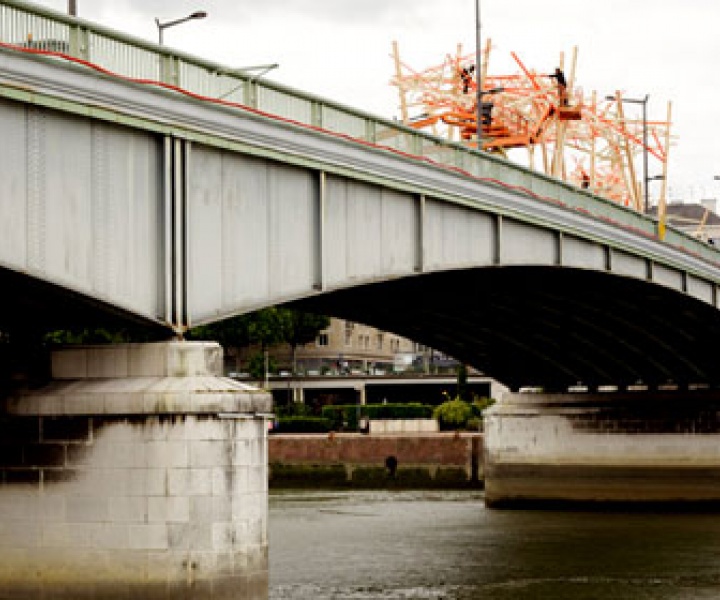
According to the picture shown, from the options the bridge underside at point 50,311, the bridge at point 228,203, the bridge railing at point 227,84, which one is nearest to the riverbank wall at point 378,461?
the bridge at point 228,203

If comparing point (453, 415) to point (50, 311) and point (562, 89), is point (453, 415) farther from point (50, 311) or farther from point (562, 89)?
point (50, 311)

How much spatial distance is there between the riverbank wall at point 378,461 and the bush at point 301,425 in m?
7.71

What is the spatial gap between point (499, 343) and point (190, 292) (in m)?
30.7

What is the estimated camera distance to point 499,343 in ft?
183

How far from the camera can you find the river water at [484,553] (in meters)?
35.7

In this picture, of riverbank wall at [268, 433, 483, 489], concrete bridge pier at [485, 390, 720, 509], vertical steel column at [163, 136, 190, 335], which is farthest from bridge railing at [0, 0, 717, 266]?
riverbank wall at [268, 433, 483, 489]

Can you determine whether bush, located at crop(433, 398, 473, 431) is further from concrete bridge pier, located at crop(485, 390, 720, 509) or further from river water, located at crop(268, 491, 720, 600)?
concrete bridge pier, located at crop(485, 390, 720, 509)

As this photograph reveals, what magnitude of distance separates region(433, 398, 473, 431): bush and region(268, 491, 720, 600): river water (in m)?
26.0

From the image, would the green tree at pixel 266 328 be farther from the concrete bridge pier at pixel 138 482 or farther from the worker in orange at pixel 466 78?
the concrete bridge pier at pixel 138 482

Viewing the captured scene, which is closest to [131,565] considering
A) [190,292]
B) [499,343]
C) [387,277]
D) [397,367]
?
[190,292]

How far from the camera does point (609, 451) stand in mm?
57875

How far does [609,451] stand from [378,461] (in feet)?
70.3

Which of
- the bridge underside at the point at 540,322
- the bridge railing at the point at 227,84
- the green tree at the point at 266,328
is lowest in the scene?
the bridge underside at the point at 540,322

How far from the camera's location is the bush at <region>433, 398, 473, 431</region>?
3433 inches
